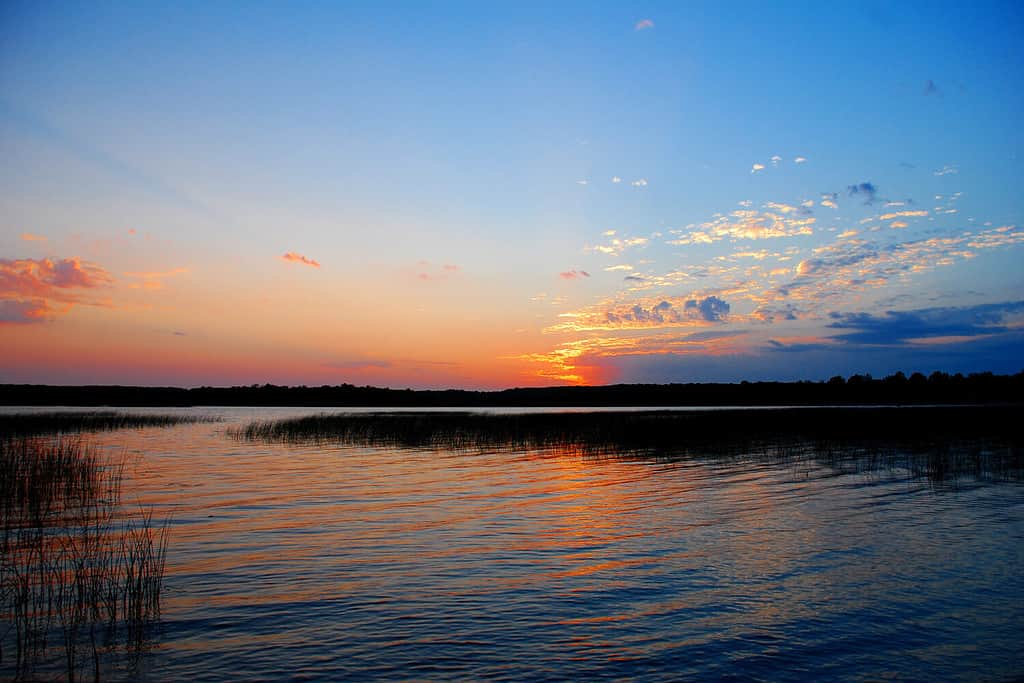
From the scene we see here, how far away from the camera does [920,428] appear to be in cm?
5209

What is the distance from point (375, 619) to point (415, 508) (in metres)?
9.24

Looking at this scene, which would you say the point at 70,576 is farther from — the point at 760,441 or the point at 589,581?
the point at 760,441

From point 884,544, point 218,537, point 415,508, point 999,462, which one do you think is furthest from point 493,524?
point 999,462

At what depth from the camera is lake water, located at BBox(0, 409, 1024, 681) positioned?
841cm

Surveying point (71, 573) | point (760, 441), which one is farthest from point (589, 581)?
point (760, 441)

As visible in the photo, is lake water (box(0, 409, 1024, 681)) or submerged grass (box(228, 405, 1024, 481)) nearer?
lake water (box(0, 409, 1024, 681))

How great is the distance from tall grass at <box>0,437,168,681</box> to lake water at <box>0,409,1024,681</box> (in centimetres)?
55

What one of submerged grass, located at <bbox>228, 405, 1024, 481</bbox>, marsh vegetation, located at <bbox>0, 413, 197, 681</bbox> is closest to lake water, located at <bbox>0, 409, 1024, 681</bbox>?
marsh vegetation, located at <bbox>0, 413, 197, 681</bbox>

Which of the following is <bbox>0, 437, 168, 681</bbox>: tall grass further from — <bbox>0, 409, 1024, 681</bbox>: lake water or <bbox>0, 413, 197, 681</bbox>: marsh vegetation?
<bbox>0, 409, 1024, 681</bbox>: lake water

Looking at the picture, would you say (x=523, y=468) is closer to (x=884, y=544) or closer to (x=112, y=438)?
(x=884, y=544)

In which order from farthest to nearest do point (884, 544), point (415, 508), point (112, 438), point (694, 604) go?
point (112, 438), point (415, 508), point (884, 544), point (694, 604)

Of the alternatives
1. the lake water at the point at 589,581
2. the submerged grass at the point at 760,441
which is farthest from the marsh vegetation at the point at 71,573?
the submerged grass at the point at 760,441

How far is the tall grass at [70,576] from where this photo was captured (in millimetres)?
8398

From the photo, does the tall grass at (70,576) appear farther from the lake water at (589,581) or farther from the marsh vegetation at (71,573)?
the lake water at (589,581)
